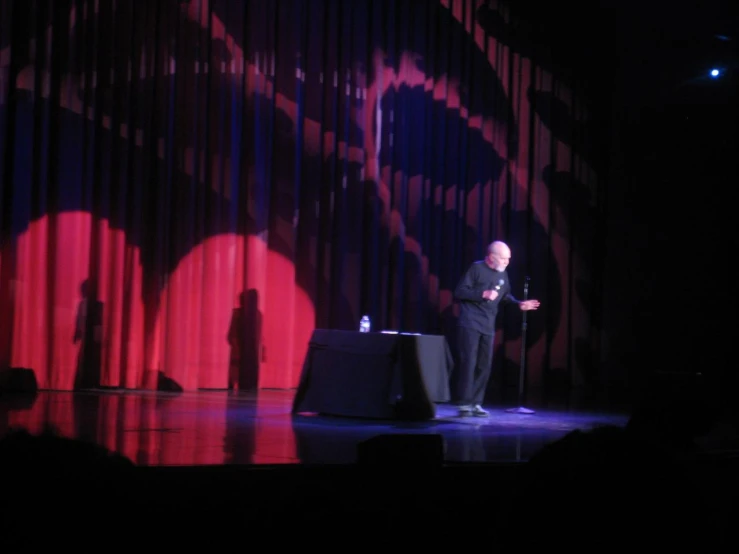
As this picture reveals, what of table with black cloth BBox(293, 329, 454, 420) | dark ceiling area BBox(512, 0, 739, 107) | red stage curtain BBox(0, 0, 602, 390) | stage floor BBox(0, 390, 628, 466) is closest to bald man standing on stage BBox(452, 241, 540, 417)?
stage floor BBox(0, 390, 628, 466)

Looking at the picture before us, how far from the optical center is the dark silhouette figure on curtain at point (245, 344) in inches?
333

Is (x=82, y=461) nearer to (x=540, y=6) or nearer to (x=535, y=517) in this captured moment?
(x=535, y=517)

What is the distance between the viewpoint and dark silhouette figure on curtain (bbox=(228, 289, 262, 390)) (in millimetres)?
8469

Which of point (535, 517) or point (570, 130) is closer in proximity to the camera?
point (535, 517)

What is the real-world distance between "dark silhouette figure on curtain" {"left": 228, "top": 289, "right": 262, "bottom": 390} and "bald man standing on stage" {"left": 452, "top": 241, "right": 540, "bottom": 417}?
7.53ft

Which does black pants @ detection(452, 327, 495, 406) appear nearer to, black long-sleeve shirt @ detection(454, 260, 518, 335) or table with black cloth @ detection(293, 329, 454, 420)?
black long-sleeve shirt @ detection(454, 260, 518, 335)

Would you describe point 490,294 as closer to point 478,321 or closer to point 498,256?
point 478,321

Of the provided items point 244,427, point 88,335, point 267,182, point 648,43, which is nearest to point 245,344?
point 88,335

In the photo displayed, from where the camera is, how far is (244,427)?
5426 millimetres

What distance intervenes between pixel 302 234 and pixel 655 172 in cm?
427

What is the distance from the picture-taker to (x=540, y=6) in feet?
33.3

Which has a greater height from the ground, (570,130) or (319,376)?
(570,130)

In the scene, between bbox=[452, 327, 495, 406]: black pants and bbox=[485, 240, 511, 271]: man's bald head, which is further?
bbox=[485, 240, 511, 271]: man's bald head

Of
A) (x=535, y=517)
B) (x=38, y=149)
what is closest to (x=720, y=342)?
(x=38, y=149)
